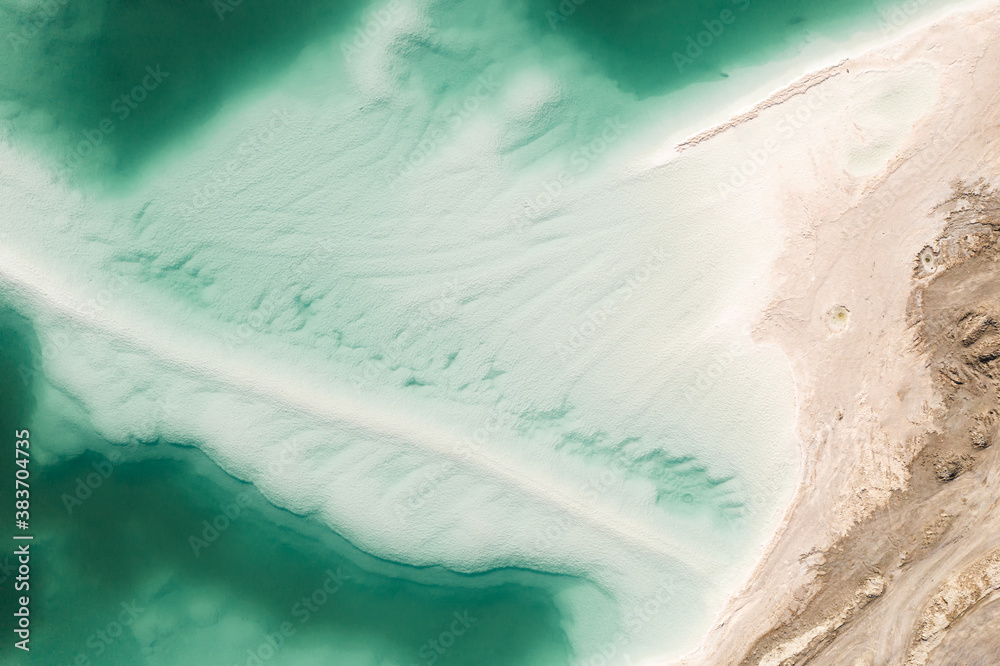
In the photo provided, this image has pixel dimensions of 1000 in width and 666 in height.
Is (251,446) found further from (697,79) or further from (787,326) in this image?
(697,79)
